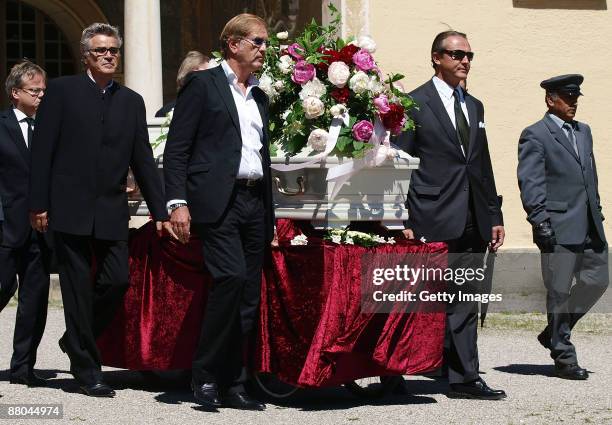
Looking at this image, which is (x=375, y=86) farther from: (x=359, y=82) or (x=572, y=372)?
(x=572, y=372)

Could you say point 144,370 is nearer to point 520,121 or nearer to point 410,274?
point 410,274

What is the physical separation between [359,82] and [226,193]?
0.97 m

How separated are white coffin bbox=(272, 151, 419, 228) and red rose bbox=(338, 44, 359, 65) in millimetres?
508

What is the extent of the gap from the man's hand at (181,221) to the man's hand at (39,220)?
2.37ft

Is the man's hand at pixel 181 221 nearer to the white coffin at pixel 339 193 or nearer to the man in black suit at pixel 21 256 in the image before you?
the white coffin at pixel 339 193

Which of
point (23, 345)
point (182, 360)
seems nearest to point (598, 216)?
point (182, 360)

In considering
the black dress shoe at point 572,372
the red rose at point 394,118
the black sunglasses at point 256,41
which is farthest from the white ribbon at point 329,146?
the black dress shoe at point 572,372

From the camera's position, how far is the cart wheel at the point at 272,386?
743cm

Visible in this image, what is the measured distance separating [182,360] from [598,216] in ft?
9.21

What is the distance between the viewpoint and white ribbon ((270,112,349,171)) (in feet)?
24.3

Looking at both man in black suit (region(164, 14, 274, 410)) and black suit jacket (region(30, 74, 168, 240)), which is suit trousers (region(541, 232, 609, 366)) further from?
black suit jacket (region(30, 74, 168, 240))

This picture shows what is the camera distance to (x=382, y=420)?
6.89 metres

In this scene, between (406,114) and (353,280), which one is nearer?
(353,280)

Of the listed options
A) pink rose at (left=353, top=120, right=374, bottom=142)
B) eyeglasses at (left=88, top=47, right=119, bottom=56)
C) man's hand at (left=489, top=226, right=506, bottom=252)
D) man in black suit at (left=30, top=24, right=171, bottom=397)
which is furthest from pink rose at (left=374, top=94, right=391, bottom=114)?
eyeglasses at (left=88, top=47, right=119, bottom=56)
